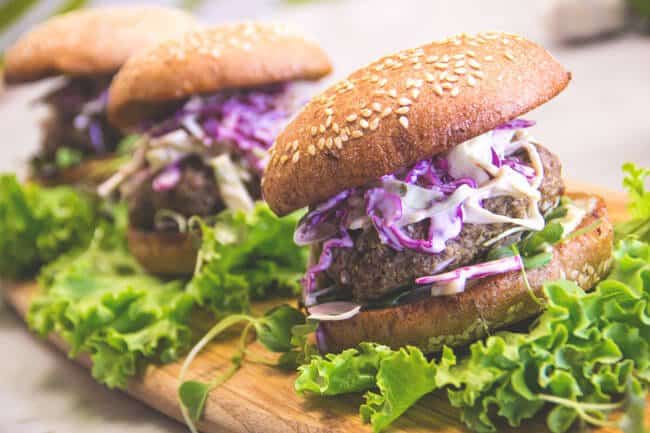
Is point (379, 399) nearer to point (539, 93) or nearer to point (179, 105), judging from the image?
point (539, 93)

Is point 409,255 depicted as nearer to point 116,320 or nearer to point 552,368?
point 552,368

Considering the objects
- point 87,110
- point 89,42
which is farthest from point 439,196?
point 87,110

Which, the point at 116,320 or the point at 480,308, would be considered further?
the point at 116,320

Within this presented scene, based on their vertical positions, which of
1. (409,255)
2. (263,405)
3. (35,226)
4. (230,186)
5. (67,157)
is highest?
(409,255)

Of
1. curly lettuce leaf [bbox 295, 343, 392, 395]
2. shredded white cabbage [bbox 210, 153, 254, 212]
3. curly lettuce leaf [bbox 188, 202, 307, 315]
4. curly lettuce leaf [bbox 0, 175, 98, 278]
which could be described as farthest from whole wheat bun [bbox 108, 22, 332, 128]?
curly lettuce leaf [bbox 295, 343, 392, 395]

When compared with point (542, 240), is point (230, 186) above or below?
below

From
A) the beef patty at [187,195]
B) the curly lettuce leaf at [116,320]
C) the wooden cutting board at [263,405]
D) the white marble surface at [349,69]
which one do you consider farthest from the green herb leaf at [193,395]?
the beef patty at [187,195]

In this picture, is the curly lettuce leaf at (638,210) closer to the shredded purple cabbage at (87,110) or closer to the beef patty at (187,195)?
the beef patty at (187,195)

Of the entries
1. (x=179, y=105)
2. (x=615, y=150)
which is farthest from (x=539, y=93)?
(x=615, y=150)
